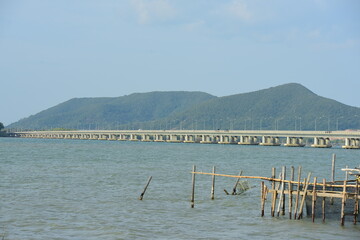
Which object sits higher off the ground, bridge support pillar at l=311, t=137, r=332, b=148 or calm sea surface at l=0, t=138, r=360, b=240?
bridge support pillar at l=311, t=137, r=332, b=148

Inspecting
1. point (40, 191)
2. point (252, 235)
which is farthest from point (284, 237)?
point (40, 191)

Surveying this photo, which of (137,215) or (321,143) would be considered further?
(321,143)

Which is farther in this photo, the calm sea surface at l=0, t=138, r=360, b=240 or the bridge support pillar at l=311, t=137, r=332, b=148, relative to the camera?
the bridge support pillar at l=311, t=137, r=332, b=148

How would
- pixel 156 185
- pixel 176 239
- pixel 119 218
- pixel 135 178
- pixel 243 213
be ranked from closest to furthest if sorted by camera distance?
pixel 176 239 → pixel 119 218 → pixel 243 213 → pixel 156 185 → pixel 135 178

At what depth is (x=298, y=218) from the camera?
27.6 m

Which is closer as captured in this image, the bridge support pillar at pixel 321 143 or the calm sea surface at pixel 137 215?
the calm sea surface at pixel 137 215

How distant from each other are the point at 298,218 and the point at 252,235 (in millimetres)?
4399

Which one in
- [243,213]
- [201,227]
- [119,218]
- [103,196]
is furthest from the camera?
[103,196]

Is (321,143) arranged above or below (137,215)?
above

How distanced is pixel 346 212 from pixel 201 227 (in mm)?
7165

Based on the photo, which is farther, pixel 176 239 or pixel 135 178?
pixel 135 178

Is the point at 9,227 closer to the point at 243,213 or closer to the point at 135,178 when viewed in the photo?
the point at 243,213

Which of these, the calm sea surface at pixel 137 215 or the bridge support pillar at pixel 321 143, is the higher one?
the bridge support pillar at pixel 321 143

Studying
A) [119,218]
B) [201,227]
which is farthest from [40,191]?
[201,227]
